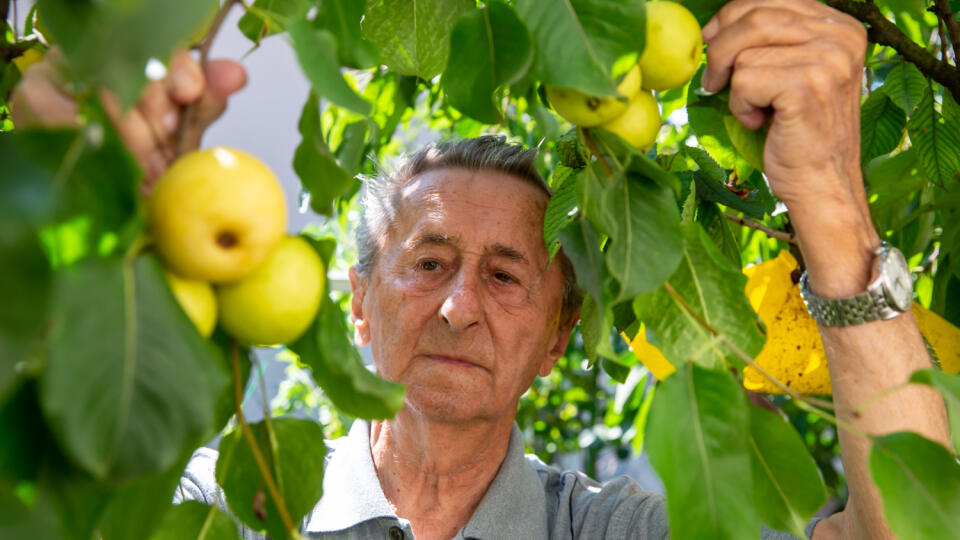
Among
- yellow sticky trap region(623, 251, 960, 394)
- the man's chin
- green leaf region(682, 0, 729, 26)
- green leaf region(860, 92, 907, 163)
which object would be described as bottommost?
the man's chin

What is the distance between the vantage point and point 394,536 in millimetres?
1610

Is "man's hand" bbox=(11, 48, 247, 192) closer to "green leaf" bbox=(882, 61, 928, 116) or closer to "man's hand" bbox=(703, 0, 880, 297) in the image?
"man's hand" bbox=(703, 0, 880, 297)

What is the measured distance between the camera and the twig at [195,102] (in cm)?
52

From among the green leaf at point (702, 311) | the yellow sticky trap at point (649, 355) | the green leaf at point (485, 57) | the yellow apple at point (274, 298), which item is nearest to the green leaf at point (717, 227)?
the yellow sticky trap at point (649, 355)

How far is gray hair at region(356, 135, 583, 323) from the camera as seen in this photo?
177cm

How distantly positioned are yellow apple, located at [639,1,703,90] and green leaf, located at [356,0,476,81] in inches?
8.4

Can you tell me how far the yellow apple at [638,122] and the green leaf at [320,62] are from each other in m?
0.24

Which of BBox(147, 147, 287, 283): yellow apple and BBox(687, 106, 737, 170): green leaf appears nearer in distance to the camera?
BBox(147, 147, 287, 283): yellow apple

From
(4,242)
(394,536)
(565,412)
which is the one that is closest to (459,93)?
(4,242)

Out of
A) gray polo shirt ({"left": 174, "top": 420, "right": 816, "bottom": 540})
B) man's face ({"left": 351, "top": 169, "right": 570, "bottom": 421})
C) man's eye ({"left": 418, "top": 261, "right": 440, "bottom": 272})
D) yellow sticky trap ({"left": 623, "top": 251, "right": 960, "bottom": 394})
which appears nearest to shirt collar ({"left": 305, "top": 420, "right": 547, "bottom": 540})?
gray polo shirt ({"left": 174, "top": 420, "right": 816, "bottom": 540})

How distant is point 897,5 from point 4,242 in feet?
3.36

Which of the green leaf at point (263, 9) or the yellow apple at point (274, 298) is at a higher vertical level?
the green leaf at point (263, 9)

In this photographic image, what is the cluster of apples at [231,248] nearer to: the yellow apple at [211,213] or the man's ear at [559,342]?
the yellow apple at [211,213]

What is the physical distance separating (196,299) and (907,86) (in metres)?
1.17
